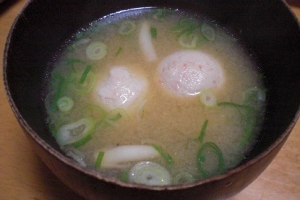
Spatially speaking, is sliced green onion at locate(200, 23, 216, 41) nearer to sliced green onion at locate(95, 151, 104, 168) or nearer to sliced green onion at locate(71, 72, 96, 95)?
Answer: sliced green onion at locate(71, 72, 96, 95)

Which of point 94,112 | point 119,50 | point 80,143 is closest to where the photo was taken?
point 80,143

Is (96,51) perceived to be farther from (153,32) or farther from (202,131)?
(202,131)

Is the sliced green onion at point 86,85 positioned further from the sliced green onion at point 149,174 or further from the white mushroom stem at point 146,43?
the sliced green onion at point 149,174

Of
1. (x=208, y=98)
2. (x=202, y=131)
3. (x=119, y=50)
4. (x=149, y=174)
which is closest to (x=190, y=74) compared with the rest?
(x=208, y=98)

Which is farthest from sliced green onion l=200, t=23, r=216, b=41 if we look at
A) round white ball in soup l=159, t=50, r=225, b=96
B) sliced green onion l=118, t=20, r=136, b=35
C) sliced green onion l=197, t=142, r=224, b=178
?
sliced green onion l=197, t=142, r=224, b=178

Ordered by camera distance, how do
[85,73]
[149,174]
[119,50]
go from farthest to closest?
[119,50] < [85,73] < [149,174]
